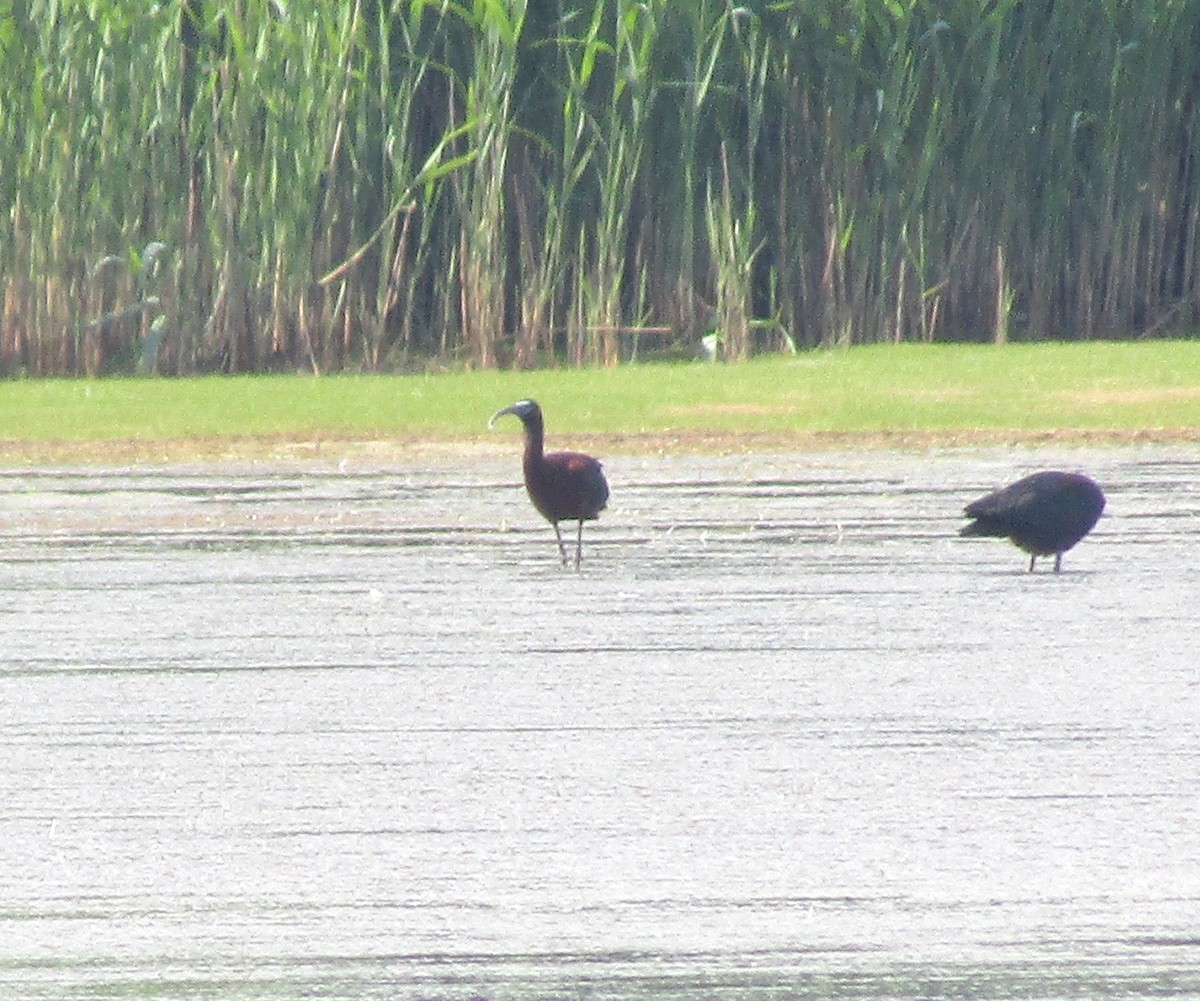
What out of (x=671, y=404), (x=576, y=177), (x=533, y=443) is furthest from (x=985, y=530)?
(x=576, y=177)

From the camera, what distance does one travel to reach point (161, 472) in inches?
556

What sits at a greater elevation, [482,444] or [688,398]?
[688,398]

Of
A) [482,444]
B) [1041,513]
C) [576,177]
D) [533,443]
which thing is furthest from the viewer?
[576,177]

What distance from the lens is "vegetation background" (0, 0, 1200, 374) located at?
19.4 meters

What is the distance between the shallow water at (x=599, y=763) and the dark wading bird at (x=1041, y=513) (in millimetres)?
173

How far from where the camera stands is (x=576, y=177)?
19.5 metres

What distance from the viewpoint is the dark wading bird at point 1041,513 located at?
9.85 m

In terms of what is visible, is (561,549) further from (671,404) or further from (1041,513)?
(671,404)

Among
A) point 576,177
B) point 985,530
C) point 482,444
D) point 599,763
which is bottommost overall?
point 482,444

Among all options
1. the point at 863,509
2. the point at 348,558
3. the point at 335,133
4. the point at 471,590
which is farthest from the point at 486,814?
the point at 335,133

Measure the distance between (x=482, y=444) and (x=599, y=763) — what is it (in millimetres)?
9135

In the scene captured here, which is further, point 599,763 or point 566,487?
point 566,487

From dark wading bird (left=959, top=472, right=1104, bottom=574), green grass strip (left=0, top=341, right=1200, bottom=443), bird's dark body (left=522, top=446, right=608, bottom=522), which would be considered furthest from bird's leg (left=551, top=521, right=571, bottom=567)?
green grass strip (left=0, top=341, right=1200, bottom=443)

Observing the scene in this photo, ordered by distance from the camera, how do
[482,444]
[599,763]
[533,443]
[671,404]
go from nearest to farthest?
[599,763], [533,443], [482,444], [671,404]
